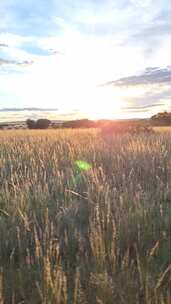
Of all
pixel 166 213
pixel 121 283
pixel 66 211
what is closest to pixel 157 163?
pixel 166 213

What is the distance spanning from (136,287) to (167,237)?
40.5 inches

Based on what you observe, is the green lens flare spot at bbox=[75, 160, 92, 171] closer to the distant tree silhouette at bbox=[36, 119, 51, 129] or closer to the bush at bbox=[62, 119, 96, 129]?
the bush at bbox=[62, 119, 96, 129]

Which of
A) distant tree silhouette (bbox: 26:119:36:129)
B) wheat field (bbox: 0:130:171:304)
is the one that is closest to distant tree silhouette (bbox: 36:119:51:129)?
distant tree silhouette (bbox: 26:119:36:129)

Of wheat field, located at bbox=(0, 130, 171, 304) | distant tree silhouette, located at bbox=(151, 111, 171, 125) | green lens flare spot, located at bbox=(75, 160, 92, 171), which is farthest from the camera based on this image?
distant tree silhouette, located at bbox=(151, 111, 171, 125)

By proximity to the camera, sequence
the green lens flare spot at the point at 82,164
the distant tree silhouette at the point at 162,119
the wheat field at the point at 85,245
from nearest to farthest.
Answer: the wheat field at the point at 85,245
the green lens flare spot at the point at 82,164
the distant tree silhouette at the point at 162,119

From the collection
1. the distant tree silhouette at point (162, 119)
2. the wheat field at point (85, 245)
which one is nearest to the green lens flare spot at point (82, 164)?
the wheat field at point (85, 245)

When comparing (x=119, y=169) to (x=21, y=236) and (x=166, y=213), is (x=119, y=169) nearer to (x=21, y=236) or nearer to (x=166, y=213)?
(x=166, y=213)

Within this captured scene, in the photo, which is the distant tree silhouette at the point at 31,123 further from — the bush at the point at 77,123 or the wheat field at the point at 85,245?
the wheat field at the point at 85,245

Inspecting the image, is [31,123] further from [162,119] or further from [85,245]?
[85,245]

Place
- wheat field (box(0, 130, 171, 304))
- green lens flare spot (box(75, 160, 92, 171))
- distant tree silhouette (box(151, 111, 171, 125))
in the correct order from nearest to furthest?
wheat field (box(0, 130, 171, 304)) → green lens flare spot (box(75, 160, 92, 171)) → distant tree silhouette (box(151, 111, 171, 125))

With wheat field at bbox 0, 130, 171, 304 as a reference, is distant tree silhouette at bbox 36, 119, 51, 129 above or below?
above

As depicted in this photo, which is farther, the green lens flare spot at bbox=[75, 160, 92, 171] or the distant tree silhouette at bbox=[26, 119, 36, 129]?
the distant tree silhouette at bbox=[26, 119, 36, 129]

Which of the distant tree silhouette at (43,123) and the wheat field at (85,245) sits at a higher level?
the distant tree silhouette at (43,123)

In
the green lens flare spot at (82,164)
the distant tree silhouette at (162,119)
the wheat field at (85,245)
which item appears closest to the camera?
the wheat field at (85,245)
